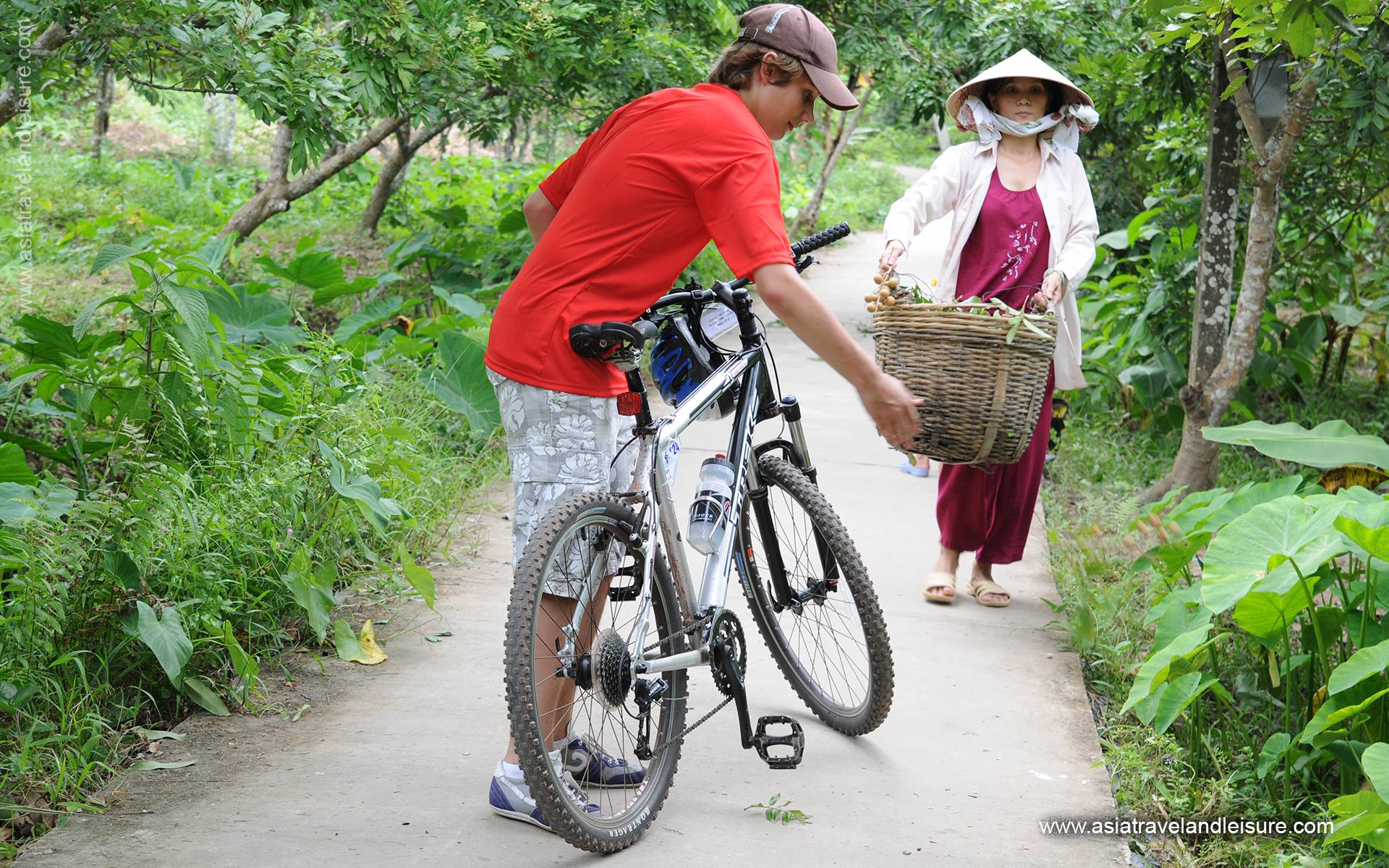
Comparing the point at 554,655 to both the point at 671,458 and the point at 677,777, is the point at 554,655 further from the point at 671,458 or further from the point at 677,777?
the point at 677,777

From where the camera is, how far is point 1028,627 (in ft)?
14.5

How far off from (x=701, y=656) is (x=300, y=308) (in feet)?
19.4

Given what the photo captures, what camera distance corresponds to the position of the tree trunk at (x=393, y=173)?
342 inches

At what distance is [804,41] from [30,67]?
8.62 feet

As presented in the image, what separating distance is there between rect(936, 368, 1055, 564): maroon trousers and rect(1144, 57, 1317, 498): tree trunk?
105 cm

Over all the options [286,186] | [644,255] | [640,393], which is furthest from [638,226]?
[286,186]

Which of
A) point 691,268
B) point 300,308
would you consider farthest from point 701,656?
point 691,268

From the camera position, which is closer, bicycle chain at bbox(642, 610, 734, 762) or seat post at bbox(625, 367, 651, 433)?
seat post at bbox(625, 367, 651, 433)

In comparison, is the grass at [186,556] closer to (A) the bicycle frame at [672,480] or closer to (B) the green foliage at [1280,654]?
(A) the bicycle frame at [672,480]

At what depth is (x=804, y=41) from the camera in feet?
8.88

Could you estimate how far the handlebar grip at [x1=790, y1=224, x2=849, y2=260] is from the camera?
10.3 ft

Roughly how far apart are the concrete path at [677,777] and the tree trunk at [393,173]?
4.90 m

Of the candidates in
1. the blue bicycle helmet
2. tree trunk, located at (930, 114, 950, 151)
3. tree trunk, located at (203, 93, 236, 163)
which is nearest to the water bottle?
the blue bicycle helmet

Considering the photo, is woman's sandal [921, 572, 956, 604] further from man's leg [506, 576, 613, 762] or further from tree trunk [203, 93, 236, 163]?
tree trunk [203, 93, 236, 163]
